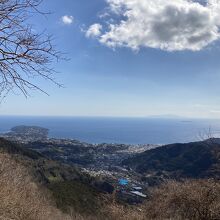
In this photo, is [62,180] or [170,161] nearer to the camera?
[62,180]

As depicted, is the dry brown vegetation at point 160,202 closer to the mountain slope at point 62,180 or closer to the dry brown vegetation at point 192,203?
the dry brown vegetation at point 192,203

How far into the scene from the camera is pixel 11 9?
3.63 meters

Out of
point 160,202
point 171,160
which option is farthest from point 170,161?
point 160,202

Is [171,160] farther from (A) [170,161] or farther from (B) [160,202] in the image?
(B) [160,202]

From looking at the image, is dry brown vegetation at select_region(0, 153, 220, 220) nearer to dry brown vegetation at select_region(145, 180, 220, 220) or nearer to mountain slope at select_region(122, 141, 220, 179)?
dry brown vegetation at select_region(145, 180, 220, 220)

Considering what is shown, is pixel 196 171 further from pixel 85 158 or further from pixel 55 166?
pixel 85 158

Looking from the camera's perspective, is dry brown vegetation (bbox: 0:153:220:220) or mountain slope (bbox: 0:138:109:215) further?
mountain slope (bbox: 0:138:109:215)

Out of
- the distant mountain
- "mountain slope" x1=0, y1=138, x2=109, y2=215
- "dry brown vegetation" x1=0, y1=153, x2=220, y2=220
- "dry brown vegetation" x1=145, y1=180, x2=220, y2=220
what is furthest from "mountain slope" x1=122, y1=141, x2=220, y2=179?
"dry brown vegetation" x1=145, y1=180, x2=220, y2=220

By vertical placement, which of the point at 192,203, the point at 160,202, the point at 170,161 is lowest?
the point at 170,161

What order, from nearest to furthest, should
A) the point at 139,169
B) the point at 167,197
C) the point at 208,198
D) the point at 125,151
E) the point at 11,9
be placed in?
the point at 11,9, the point at 208,198, the point at 167,197, the point at 139,169, the point at 125,151

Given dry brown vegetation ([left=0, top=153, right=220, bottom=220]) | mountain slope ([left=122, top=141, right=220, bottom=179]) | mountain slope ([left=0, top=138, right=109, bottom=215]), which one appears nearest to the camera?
dry brown vegetation ([left=0, top=153, right=220, bottom=220])

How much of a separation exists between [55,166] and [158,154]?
45.1 meters

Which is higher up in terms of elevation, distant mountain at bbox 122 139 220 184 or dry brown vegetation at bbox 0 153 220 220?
dry brown vegetation at bbox 0 153 220 220

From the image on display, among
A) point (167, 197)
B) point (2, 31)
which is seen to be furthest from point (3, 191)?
point (167, 197)
